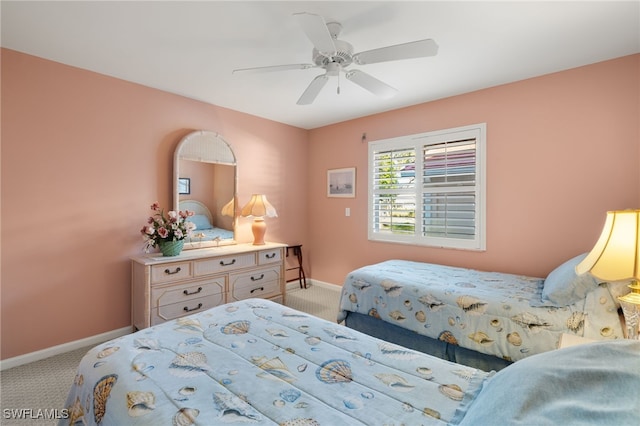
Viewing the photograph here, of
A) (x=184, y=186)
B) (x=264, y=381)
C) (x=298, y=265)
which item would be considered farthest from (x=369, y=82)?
(x=298, y=265)

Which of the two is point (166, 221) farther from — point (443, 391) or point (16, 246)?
point (443, 391)

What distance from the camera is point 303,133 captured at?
4.65 m

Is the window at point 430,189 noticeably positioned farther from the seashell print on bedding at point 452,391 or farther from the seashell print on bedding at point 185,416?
the seashell print on bedding at point 185,416

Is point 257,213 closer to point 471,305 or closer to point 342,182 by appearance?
point 342,182

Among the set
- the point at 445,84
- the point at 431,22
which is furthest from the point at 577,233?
the point at 431,22

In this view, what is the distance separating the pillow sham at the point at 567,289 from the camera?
183 cm

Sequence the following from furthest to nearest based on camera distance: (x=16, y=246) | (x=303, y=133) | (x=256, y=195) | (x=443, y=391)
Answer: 1. (x=303, y=133)
2. (x=256, y=195)
3. (x=16, y=246)
4. (x=443, y=391)

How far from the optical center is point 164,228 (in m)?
2.83

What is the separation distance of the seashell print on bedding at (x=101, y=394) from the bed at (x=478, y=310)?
6.55 ft

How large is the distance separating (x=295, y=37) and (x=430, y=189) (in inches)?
86.3

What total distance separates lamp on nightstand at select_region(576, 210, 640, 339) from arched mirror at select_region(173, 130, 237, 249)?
3.30 m

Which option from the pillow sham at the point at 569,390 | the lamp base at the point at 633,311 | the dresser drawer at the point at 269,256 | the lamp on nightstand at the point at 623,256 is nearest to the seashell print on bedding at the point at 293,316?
the pillow sham at the point at 569,390

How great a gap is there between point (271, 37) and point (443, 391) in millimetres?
2313

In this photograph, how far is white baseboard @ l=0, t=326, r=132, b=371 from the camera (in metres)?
2.32
